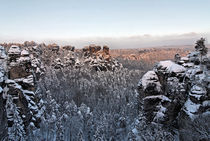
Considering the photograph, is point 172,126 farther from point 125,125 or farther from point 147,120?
point 125,125

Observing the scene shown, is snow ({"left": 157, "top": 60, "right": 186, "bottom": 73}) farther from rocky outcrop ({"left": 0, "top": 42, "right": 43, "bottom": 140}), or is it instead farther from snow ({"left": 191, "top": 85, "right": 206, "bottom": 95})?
rocky outcrop ({"left": 0, "top": 42, "right": 43, "bottom": 140})

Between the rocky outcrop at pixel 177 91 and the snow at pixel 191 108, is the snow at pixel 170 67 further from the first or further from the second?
the snow at pixel 191 108

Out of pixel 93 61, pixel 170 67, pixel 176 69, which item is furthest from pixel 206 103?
pixel 93 61

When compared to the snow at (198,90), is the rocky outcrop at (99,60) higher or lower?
lower

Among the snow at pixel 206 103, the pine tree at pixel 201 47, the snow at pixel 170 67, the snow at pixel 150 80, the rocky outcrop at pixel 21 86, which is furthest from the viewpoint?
the rocky outcrop at pixel 21 86

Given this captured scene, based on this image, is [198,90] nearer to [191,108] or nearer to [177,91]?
[191,108]

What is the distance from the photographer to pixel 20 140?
86.6 feet

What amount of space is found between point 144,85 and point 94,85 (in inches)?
2376

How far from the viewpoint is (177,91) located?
2683cm

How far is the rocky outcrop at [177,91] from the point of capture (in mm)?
22141

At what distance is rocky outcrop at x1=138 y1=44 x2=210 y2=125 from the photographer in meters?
22.1

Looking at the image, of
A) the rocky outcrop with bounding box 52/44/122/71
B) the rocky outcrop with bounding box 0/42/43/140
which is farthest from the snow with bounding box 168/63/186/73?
the rocky outcrop with bounding box 52/44/122/71

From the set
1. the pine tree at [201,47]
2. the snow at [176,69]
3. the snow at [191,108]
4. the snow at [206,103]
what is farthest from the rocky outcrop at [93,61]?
the snow at [206,103]

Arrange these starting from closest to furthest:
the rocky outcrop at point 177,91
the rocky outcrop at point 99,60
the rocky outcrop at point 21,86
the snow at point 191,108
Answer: the snow at point 191,108
the rocky outcrop at point 177,91
the rocky outcrop at point 21,86
the rocky outcrop at point 99,60
